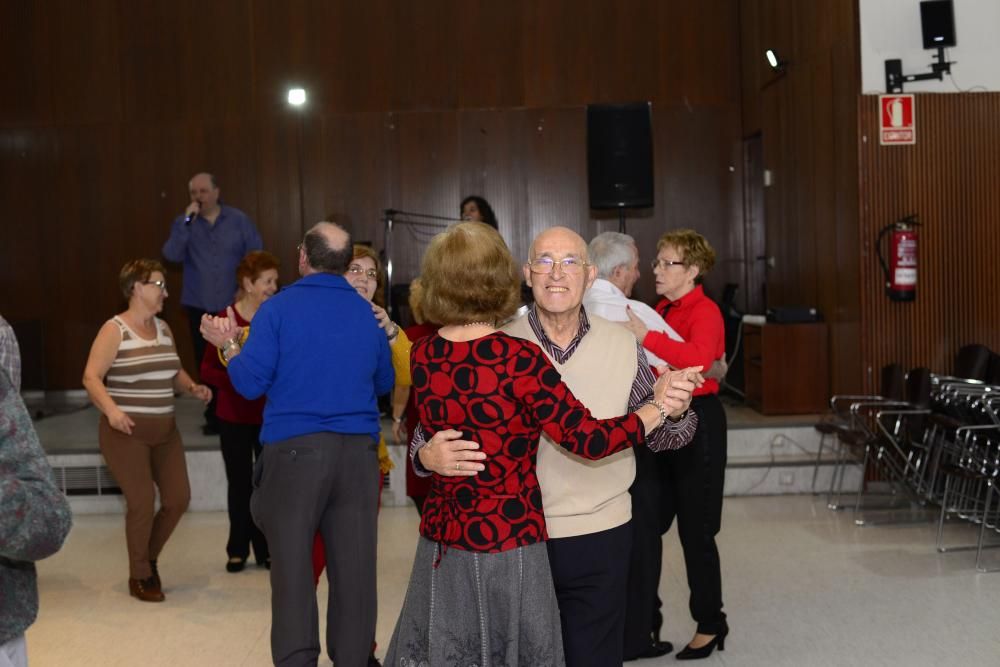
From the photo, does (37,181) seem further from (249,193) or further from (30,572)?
(30,572)

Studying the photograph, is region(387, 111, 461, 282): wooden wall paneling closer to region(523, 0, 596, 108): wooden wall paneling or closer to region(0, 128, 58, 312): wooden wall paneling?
region(523, 0, 596, 108): wooden wall paneling

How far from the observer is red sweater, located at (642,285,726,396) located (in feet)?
11.8

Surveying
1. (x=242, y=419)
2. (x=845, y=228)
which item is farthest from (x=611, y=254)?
(x=845, y=228)

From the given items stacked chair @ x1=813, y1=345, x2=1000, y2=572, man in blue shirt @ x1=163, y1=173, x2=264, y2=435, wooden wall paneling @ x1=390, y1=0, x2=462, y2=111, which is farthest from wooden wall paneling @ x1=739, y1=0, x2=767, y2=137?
man in blue shirt @ x1=163, y1=173, x2=264, y2=435

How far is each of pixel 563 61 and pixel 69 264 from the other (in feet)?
15.8

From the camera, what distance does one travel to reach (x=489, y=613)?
2.52 metres

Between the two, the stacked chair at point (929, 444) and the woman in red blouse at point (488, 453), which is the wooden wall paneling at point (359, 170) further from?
the woman in red blouse at point (488, 453)

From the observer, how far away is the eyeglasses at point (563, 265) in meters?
2.71

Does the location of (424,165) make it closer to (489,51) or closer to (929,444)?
(489,51)

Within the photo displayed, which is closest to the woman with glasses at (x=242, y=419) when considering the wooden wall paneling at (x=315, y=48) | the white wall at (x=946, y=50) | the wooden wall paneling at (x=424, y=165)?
the white wall at (x=946, y=50)

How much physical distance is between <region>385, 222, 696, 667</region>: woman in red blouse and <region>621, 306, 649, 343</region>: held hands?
2.89ft

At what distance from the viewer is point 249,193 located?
1009cm

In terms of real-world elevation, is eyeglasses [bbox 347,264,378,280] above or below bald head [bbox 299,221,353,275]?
below

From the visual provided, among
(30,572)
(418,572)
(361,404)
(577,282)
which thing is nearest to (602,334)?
(577,282)
